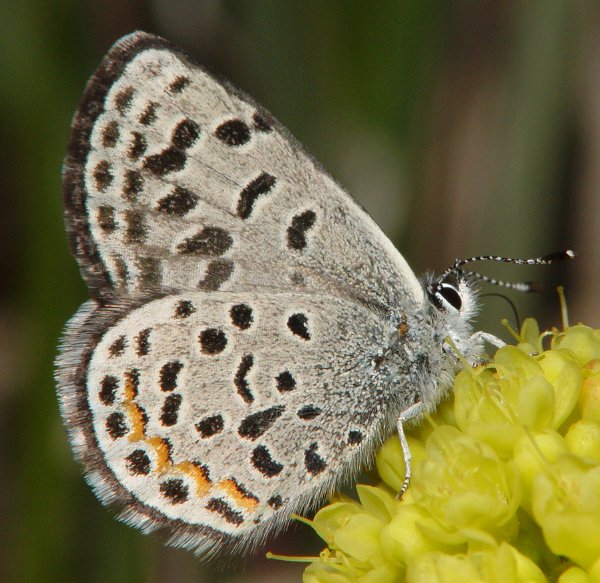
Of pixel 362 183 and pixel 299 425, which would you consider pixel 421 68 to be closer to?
pixel 362 183

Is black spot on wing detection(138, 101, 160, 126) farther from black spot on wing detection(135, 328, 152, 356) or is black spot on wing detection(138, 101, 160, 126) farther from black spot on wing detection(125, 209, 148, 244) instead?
black spot on wing detection(135, 328, 152, 356)

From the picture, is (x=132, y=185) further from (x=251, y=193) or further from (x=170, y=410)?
(x=170, y=410)

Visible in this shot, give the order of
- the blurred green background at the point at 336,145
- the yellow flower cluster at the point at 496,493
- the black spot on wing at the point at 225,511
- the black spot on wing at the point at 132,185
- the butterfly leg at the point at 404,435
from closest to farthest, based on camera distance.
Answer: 1. the yellow flower cluster at the point at 496,493
2. the butterfly leg at the point at 404,435
3. the black spot on wing at the point at 225,511
4. the black spot on wing at the point at 132,185
5. the blurred green background at the point at 336,145

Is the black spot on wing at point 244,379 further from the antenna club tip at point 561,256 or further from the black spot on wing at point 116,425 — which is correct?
the antenna club tip at point 561,256

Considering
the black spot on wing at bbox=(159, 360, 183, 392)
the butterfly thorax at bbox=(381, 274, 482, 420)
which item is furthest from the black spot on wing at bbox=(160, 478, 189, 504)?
the butterfly thorax at bbox=(381, 274, 482, 420)

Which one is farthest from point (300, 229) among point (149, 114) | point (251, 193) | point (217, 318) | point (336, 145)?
point (336, 145)

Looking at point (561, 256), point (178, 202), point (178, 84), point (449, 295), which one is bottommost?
point (449, 295)

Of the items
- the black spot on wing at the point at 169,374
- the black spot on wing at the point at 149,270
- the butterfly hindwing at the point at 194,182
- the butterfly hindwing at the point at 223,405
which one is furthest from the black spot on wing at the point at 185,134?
the black spot on wing at the point at 169,374
